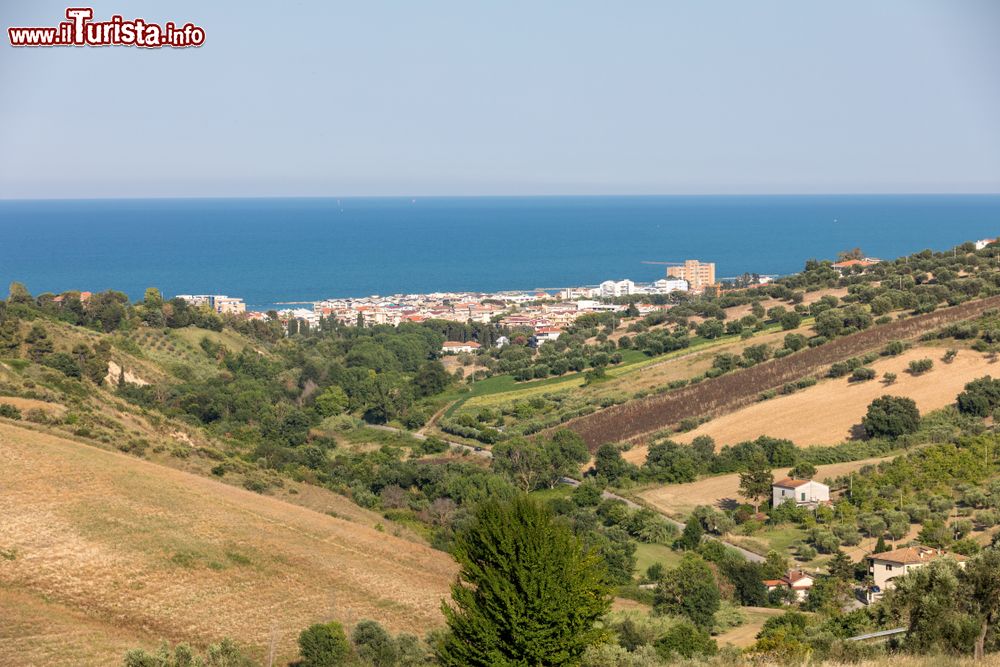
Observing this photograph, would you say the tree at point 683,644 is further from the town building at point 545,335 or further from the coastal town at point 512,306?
the coastal town at point 512,306

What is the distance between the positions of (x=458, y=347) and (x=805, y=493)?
47.4m

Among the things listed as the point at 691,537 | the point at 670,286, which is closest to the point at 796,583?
the point at 691,537

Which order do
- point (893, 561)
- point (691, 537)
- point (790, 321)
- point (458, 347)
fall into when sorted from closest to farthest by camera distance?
point (893, 561) < point (691, 537) < point (790, 321) < point (458, 347)

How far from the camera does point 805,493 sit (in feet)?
115

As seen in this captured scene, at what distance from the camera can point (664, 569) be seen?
29.1m

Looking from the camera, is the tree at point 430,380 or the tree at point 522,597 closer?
the tree at point 522,597

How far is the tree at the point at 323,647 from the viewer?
63.6 feet

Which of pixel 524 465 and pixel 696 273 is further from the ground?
pixel 696 273

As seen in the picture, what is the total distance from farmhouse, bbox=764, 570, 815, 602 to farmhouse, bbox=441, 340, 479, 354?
51.6 m

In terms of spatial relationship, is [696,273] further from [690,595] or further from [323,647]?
[323,647]

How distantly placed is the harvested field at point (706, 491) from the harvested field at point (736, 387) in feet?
24.6

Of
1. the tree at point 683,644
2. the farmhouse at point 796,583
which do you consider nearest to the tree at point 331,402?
the farmhouse at point 796,583

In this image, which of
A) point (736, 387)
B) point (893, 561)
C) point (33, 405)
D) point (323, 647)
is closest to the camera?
point (323, 647)

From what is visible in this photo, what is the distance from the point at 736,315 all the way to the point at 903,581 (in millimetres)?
57165
